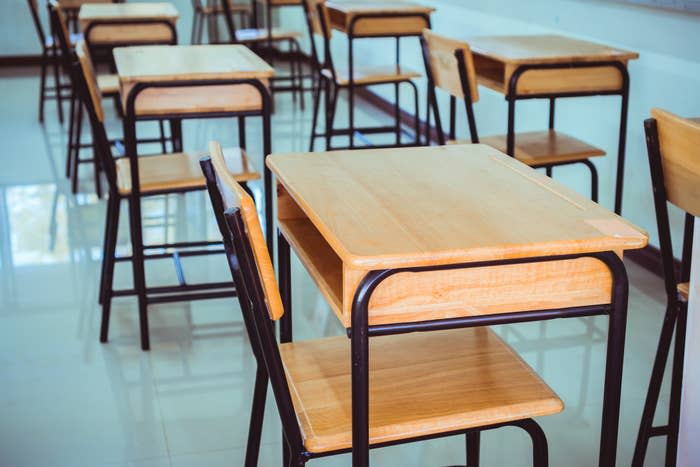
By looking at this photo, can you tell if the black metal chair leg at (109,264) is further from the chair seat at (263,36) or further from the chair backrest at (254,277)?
the chair seat at (263,36)

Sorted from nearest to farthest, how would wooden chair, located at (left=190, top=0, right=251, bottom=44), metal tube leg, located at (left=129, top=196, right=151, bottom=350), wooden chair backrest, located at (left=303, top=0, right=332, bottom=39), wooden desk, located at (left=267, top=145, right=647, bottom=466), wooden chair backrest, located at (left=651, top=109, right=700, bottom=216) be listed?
1. wooden desk, located at (left=267, top=145, right=647, bottom=466)
2. wooden chair backrest, located at (left=651, top=109, right=700, bottom=216)
3. metal tube leg, located at (left=129, top=196, right=151, bottom=350)
4. wooden chair backrest, located at (left=303, top=0, right=332, bottom=39)
5. wooden chair, located at (left=190, top=0, right=251, bottom=44)

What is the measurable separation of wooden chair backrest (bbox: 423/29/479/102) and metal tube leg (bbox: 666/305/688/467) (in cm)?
138

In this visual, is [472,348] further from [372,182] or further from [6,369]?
[6,369]

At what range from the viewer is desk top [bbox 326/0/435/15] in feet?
14.7

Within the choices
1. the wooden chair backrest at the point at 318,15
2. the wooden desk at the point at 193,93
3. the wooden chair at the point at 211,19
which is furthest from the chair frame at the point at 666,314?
the wooden chair at the point at 211,19

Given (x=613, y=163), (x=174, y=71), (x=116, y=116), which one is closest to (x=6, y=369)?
(x=174, y=71)

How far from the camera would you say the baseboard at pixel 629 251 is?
11.2 ft

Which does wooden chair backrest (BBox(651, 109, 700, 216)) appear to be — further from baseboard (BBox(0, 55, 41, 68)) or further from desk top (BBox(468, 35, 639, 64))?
baseboard (BBox(0, 55, 41, 68))

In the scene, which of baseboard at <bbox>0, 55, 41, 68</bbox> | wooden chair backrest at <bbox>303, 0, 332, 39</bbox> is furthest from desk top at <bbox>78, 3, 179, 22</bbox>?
baseboard at <bbox>0, 55, 41, 68</bbox>

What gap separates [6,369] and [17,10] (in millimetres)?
6111

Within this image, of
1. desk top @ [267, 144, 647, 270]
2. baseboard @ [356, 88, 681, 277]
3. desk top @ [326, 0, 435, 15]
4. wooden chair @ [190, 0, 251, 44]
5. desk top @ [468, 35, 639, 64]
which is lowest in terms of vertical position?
baseboard @ [356, 88, 681, 277]

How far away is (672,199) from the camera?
5.76ft

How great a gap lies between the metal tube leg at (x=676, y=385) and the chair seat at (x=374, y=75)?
286 centimetres

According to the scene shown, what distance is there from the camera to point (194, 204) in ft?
14.3
